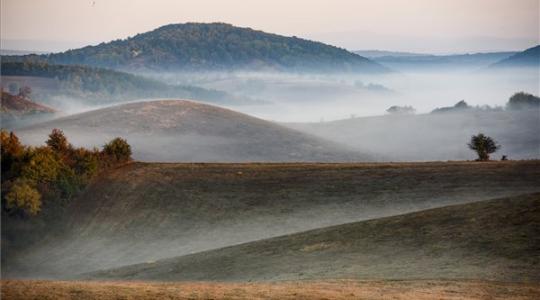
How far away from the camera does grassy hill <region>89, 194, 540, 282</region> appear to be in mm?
31812

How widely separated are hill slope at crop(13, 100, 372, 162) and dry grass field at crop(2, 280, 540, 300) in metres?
111

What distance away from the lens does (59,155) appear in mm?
76312

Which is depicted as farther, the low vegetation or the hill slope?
the hill slope

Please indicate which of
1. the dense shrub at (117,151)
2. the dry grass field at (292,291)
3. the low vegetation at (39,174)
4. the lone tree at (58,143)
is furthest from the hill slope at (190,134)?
the dry grass field at (292,291)

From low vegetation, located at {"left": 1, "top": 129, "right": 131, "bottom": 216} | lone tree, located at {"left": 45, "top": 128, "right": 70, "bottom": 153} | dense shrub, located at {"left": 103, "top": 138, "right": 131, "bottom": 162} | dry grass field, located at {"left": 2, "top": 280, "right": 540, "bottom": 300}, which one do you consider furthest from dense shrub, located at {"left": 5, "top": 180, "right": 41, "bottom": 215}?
dry grass field, located at {"left": 2, "top": 280, "right": 540, "bottom": 300}

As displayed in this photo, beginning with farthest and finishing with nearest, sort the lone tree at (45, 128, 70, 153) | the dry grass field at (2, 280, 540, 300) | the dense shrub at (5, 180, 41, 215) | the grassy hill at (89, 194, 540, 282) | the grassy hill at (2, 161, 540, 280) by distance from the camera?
the lone tree at (45, 128, 70, 153), the dense shrub at (5, 180, 41, 215), the grassy hill at (2, 161, 540, 280), the grassy hill at (89, 194, 540, 282), the dry grass field at (2, 280, 540, 300)

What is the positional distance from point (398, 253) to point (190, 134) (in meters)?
133

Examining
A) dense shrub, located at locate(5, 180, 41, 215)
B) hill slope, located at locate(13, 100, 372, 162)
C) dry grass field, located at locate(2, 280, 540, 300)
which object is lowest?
dry grass field, located at locate(2, 280, 540, 300)

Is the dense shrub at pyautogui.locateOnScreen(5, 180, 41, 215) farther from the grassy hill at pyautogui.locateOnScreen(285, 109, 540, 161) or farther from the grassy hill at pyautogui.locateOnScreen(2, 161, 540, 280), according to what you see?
the grassy hill at pyautogui.locateOnScreen(285, 109, 540, 161)

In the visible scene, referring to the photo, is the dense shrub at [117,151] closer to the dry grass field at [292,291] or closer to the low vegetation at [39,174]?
the low vegetation at [39,174]

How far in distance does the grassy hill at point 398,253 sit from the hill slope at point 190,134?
96.7m

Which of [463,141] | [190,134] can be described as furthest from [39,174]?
[463,141]

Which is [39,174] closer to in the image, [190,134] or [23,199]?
[23,199]

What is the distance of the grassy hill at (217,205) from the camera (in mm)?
53625
